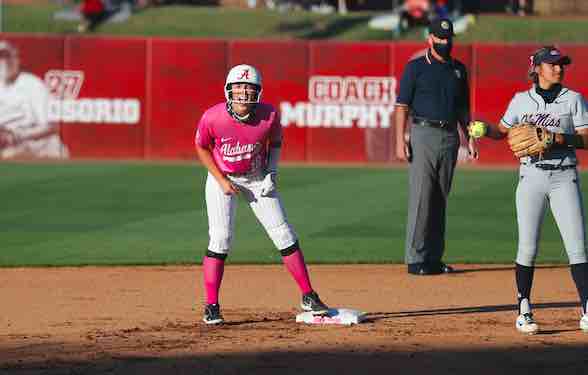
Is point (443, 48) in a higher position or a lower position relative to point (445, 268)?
higher

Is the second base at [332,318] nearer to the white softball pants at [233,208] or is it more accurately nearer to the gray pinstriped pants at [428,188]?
the white softball pants at [233,208]

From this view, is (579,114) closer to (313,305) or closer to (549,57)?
(549,57)

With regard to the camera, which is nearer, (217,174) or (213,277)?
(217,174)

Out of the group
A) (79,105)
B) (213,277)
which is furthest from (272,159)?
(79,105)

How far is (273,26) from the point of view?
35.4 meters

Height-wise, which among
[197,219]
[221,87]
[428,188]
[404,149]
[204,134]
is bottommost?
[197,219]

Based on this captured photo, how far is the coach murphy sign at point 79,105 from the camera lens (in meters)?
26.7

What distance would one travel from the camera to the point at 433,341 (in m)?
8.71

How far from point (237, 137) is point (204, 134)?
251mm

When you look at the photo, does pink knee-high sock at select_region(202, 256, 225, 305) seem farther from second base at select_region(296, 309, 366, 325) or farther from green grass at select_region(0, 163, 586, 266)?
green grass at select_region(0, 163, 586, 266)

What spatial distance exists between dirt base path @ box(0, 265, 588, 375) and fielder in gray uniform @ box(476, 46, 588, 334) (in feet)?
2.02

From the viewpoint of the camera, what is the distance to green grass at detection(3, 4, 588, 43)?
3419cm

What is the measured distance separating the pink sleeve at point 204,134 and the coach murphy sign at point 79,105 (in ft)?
58.2

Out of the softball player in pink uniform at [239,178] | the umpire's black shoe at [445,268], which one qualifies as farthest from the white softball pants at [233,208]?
the umpire's black shoe at [445,268]
